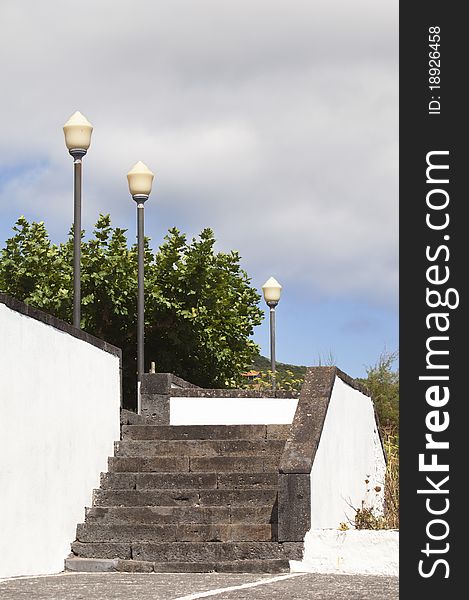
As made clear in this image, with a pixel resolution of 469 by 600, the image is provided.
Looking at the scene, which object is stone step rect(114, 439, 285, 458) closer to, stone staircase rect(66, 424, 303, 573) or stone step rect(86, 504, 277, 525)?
stone staircase rect(66, 424, 303, 573)

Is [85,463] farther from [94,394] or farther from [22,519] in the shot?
[22,519]

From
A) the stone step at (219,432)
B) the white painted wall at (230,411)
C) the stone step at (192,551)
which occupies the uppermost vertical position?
the white painted wall at (230,411)

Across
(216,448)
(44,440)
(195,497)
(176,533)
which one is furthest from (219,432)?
(44,440)

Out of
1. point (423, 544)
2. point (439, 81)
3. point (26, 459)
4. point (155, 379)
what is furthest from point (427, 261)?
point (155, 379)

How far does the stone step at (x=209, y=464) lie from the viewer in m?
13.5

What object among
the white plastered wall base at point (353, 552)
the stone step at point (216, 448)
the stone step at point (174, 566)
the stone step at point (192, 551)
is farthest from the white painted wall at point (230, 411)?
the white plastered wall base at point (353, 552)

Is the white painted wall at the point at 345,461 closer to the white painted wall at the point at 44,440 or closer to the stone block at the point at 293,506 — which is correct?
the stone block at the point at 293,506

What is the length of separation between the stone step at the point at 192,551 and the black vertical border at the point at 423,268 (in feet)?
15.1

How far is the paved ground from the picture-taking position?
352 inches

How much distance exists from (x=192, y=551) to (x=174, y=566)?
280mm

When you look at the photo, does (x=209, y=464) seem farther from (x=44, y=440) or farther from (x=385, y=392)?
(x=385, y=392)

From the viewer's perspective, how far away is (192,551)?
39.2ft

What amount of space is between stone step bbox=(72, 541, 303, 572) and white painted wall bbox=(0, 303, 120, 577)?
43 centimetres

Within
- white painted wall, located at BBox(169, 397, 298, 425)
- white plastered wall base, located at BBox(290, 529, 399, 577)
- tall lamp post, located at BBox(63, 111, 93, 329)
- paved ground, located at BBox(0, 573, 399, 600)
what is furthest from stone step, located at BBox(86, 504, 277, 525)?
tall lamp post, located at BBox(63, 111, 93, 329)
